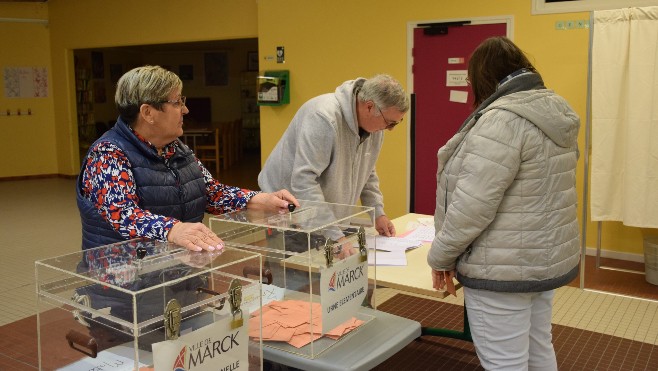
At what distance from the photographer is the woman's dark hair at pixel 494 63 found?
2.06 meters

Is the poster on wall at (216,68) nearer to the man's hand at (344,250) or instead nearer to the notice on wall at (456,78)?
the notice on wall at (456,78)

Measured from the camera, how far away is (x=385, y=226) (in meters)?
2.96

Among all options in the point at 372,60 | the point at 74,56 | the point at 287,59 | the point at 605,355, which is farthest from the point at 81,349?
the point at 74,56

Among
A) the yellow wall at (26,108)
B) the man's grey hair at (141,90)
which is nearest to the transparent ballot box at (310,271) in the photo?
the man's grey hair at (141,90)

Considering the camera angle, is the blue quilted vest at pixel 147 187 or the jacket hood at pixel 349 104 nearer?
the blue quilted vest at pixel 147 187

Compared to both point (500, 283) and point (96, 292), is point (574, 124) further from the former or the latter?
point (96, 292)

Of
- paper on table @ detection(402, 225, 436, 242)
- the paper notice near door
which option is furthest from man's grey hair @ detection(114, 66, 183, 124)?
the paper notice near door

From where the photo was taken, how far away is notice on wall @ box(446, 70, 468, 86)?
19.3 ft

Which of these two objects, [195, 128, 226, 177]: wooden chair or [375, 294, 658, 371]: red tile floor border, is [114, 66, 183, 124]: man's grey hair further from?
[195, 128, 226, 177]: wooden chair

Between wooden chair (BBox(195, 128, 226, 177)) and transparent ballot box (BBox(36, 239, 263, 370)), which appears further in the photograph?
wooden chair (BBox(195, 128, 226, 177))

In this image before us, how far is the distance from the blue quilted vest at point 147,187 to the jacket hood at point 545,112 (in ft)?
3.41

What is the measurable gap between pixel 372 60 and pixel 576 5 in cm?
205

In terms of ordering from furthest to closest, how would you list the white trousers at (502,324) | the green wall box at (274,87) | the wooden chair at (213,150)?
the wooden chair at (213,150) → the green wall box at (274,87) → the white trousers at (502,324)

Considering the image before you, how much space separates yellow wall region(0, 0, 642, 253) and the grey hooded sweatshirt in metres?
3.09
